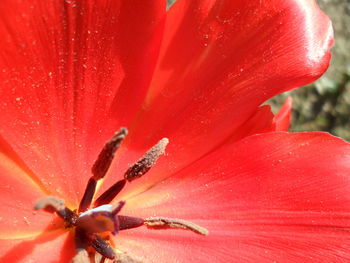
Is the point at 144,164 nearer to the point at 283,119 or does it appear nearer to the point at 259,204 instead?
the point at 259,204

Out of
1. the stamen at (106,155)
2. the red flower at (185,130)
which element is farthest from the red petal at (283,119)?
the stamen at (106,155)

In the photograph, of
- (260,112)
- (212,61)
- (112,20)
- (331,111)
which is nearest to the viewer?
(112,20)

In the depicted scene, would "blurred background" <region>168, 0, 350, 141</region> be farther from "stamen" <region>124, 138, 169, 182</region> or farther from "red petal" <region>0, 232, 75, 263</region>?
"red petal" <region>0, 232, 75, 263</region>

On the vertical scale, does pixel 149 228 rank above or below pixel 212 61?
below

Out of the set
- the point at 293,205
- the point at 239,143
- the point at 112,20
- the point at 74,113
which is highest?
the point at 112,20

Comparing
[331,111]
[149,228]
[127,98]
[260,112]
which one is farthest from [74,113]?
[331,111]

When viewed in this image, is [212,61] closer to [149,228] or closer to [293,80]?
[293,80]

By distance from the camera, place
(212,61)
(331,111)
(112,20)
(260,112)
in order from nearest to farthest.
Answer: (112,20), (212,61), (260,112), (331,111)
